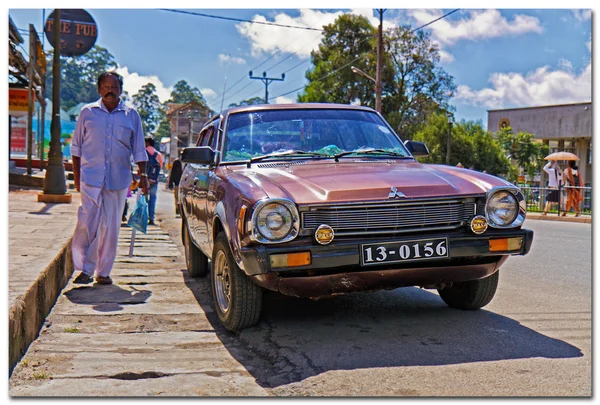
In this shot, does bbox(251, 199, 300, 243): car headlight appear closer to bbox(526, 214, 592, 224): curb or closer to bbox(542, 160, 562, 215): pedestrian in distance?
bbox(526, 214, 592, 224): curb

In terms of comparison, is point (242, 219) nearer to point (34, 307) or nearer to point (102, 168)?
point (34, 307)

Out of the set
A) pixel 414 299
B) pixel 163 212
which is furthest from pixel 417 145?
pixel 163 212

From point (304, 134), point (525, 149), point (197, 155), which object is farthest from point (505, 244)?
point (525, 149)

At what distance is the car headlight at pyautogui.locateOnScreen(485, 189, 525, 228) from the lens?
4152mm

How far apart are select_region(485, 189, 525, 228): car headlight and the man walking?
3245 millimetres

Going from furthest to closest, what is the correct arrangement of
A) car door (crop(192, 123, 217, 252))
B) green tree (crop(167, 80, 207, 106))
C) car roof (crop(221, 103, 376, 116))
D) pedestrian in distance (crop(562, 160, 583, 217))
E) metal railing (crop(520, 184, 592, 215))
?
1. green tree (crop(167, 80, 207, 106))
2. metal railing (crop(520, 184, 592, 215))
3. pedestrian in distance (crop(562, 160, 583, 217))
4. car roof (crop(221, 103, 376, 116))
5. car door (crop(192, 123, 217, 252))

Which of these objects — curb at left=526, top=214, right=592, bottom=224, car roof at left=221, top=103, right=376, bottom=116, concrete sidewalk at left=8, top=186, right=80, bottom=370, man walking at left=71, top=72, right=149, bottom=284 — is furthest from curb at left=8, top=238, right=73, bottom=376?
curb at left=526, top=214, right=592, bottom=224

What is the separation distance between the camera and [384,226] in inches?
156

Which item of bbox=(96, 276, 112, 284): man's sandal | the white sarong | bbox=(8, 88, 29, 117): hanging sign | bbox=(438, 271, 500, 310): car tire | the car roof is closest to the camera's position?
bbox=(438, 271, 500, 310): car tire

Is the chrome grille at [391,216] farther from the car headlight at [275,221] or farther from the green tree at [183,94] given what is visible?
the green tree at [183,94]

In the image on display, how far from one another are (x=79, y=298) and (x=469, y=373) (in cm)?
339

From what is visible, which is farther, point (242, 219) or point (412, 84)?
point (412, 84)

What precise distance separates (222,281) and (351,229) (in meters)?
1.15

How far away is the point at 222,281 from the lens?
4621 millimetres
